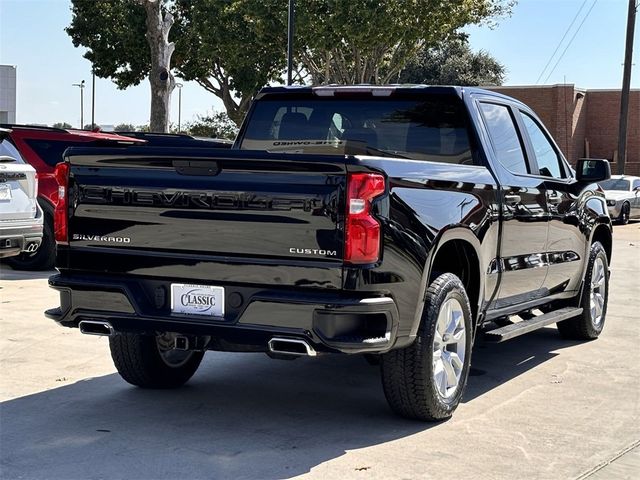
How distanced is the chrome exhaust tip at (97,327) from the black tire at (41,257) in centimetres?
766

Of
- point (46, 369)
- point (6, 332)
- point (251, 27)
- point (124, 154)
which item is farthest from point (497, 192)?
point (251, 27)

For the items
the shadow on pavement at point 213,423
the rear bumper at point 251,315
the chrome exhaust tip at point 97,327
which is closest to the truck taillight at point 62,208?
the rear bumper at point 251,315

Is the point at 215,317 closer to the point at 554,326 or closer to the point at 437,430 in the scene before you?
the point at 437,430

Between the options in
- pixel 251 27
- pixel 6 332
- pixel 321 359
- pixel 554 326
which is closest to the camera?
pixel 321 359

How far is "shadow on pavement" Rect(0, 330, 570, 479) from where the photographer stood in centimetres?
513

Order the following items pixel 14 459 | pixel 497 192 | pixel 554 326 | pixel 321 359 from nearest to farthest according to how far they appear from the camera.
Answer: pixel 14 459 → pixel 497 192 → pixel 321 359 → pixel 554 326

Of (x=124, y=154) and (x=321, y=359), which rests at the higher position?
(x=124, y=154)

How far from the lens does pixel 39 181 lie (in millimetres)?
13117

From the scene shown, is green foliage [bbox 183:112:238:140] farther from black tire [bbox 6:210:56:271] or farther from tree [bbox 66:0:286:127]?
black tire [bbox 6:210:56:271]

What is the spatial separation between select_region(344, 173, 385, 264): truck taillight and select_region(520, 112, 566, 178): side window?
10.3ft

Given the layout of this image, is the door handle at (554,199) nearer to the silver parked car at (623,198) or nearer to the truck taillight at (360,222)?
the truck taillight at (360,222)

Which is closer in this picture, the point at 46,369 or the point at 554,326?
the point at 46,369

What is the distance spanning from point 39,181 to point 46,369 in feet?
20.5

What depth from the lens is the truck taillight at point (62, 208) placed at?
5.92 metres
